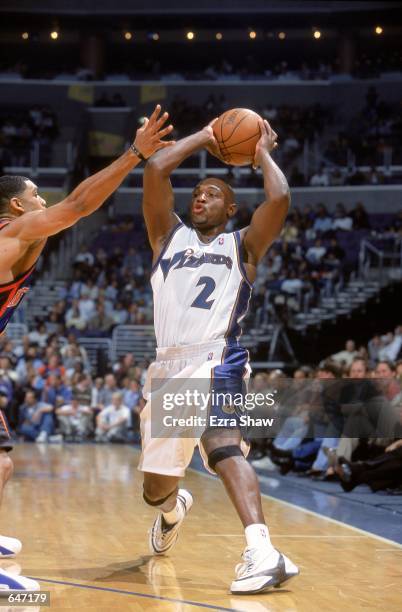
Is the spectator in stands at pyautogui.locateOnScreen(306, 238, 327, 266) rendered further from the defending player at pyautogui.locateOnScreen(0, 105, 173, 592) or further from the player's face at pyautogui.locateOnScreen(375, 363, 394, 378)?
the defending player at pyautogui.locateOnScreen(0, 105, 173, 592)

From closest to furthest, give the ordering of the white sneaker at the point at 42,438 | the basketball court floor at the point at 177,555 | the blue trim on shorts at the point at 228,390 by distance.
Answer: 1. the basketball court floor at the point at 177,555
2. the blue trim on shorts at the point at 228,390
3. the white sneaker at the point at 42,438

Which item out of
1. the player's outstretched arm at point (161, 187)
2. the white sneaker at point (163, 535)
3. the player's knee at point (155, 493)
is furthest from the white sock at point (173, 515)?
the player's outstretched arm at point (161, 187)

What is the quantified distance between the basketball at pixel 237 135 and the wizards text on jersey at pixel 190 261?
0.64m

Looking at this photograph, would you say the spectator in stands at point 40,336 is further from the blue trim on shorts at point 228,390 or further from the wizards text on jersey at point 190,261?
the blue trim on shorts at point 228,390

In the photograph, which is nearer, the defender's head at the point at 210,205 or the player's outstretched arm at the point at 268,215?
the player's outstretched arm at the point at 268,215

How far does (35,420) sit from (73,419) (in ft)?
2.21

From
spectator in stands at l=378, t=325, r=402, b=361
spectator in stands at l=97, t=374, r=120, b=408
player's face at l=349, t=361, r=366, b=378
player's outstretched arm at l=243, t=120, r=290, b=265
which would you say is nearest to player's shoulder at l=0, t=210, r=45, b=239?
player's outstretched arm at l=243, t=120, r=290, b=265

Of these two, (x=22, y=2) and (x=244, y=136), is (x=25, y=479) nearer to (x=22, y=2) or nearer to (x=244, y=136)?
(x=244, y=136)

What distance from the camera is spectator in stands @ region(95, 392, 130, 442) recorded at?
16.9 metres

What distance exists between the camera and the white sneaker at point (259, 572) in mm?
4684

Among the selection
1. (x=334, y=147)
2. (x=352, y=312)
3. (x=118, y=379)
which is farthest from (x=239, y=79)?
(x=118, y=379)

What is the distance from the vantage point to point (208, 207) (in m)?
5.44

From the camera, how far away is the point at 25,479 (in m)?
10.5

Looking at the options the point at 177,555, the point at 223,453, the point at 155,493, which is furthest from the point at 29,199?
the point at 177,555
